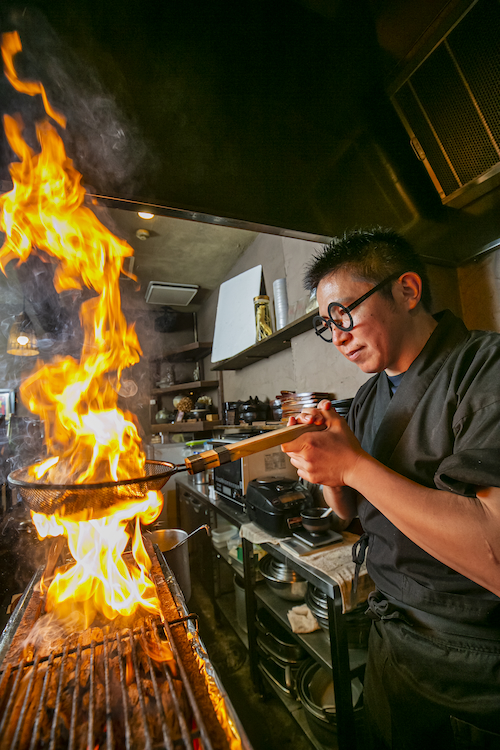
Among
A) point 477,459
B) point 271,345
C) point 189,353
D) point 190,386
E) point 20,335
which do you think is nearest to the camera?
point 477,459

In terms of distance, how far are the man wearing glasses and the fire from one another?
863mm

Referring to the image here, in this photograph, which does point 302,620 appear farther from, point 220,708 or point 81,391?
point 81,391

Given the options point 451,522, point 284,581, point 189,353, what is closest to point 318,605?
point 284,581

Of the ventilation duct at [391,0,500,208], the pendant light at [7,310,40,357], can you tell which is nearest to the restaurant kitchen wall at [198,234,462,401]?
the ventilation duct at [391,0,500,208]

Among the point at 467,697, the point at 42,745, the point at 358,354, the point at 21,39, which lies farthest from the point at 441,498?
the point at 21,39

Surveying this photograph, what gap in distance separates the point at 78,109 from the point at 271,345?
266cm

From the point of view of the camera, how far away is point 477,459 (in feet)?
2.86

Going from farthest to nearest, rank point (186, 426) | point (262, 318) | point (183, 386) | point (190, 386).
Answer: point (183, 386), point (190, 386), point (186, 426), point (262, 318)

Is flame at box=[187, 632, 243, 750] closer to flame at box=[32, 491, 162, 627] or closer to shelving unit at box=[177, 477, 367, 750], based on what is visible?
flame at box=[32, 491, 162, 627]

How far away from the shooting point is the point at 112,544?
1.38m

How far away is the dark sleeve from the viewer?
84cm

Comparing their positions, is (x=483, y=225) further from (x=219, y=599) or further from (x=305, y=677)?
(x=219, y=599)

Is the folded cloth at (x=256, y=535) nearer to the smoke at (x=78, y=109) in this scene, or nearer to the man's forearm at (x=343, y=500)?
the man's forearm at (x=343, y=500)

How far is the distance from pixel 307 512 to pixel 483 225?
A: 2.01 metres
